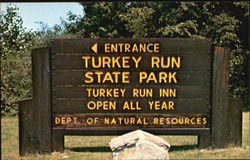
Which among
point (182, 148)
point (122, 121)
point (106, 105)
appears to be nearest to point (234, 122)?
point (182, 148)

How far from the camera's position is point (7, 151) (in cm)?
962

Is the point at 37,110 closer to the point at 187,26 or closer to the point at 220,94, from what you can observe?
the point at 220,94

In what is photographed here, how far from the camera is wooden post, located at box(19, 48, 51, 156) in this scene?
870 cm

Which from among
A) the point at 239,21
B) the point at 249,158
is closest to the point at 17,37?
the point at 239,21

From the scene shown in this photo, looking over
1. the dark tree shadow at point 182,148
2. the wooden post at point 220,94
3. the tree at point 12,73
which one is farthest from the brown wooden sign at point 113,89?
the tree at point 12,73

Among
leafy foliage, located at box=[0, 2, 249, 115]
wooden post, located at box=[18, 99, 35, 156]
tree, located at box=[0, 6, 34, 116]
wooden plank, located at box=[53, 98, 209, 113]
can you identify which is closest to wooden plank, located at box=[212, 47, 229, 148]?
wooden plank, located at box=[53, 98, 209, 113]

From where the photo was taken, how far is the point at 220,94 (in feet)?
29.1

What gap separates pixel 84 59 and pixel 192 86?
2539 mm

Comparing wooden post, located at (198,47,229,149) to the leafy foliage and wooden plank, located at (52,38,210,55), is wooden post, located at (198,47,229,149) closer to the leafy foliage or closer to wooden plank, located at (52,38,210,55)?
wooden plank, located at (52,38,210,55)

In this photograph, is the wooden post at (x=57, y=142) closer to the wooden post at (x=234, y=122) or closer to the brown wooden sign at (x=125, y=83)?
the brown wooden sign at (x=125, y=83)

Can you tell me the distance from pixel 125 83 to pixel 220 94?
2222 mm

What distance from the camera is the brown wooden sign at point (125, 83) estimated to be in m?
8.66

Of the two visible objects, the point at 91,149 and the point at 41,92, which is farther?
the point at 91,149

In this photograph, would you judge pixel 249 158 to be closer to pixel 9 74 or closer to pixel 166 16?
pixel 9 74
